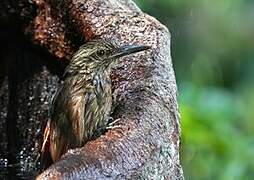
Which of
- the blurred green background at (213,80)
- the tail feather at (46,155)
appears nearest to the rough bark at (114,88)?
the tail feather at (46,155)

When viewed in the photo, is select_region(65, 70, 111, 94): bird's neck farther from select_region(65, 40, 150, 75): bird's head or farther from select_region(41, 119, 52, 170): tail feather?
select_region(41, 119, 52, 170): tail feather

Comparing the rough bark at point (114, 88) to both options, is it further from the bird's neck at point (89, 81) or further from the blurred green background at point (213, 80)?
the blurred green background at point (213, 80)

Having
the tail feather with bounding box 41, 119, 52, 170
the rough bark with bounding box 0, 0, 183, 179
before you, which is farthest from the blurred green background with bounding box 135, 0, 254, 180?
the tail feather with bounding box 41, 119, 52, 170

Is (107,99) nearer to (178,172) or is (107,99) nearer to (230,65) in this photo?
(178,172)

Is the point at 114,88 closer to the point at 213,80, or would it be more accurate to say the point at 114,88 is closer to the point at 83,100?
the point at 83,100

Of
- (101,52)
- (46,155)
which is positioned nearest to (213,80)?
(101,52)

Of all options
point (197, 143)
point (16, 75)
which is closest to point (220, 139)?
A: point (197, 143)
